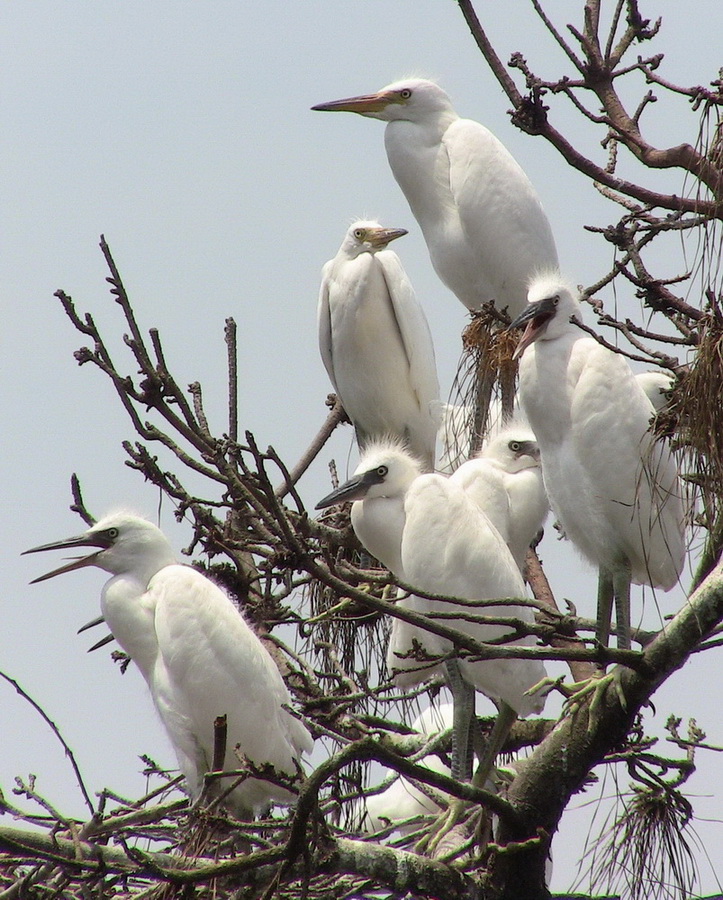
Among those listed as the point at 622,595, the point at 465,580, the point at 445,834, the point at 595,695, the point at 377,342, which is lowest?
the point at 445,834

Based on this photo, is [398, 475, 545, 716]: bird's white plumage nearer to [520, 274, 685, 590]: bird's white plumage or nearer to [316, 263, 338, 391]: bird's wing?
[520, 274, 685, 590]: bird's white plumage

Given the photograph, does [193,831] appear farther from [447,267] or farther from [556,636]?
[447,267]

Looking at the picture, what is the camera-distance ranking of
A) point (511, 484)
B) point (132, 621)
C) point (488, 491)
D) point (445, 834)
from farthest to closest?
point (511, 484) < point (488, 491) < point (132, 621) < point (445, 834)

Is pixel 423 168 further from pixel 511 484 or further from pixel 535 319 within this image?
pixel 535 319

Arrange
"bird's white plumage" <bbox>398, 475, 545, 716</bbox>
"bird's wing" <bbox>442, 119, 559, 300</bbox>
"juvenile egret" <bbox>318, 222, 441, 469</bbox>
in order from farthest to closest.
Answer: "juvenile egret" <bbox>318, 222, 441, 469</bbox> < "bird's wing" <bbox>442, 119, 559, 300</bbox> < "bird's white plumage" <bbox>398, 475, 545, 716</bbox>

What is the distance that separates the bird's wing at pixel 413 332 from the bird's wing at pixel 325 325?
33cm

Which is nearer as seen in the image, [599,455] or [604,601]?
[599,455]

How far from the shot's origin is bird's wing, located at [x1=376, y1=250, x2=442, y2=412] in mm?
6852

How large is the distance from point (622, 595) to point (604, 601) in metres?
0.11

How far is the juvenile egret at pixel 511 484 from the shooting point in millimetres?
5426

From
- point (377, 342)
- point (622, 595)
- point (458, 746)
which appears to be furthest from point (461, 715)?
point (377, 342)

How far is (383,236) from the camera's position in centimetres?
680

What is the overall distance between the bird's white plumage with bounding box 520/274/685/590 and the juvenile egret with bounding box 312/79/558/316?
2.32 m

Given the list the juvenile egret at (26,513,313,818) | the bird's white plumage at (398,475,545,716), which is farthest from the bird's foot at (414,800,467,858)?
the juvenile egret at (26,513,313,818)
